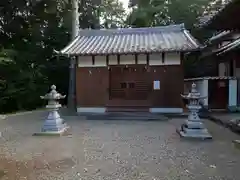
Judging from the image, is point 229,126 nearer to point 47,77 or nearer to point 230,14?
point 230,14

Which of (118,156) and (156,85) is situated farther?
(156,85)

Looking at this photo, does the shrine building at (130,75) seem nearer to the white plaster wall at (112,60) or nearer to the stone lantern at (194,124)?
the white plaster wall at (112,60)

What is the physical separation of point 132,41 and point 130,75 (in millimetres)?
1802

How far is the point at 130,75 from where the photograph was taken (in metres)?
12.1

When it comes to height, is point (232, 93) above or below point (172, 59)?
below

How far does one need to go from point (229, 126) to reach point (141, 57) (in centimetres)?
522

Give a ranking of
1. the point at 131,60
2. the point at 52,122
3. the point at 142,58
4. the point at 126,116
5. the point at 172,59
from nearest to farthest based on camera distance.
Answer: the point at 52,122 → the point at 126,116 → the point at 172,59 → the point at 142,58 → the point at 131,60

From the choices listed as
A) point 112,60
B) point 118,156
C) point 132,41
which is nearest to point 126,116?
point 112,60

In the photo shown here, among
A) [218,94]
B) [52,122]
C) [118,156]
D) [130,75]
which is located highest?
[130,75]

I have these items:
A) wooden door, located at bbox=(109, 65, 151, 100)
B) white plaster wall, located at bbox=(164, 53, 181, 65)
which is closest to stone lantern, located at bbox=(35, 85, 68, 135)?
wooden door, located at bbox=(109, 65, 151, 100)

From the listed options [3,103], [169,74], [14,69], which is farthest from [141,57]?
[3,103]

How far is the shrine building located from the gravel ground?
407cm

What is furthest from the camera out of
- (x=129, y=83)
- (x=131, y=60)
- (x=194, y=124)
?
(x=129, y=83)

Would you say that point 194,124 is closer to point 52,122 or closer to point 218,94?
point 52,122
